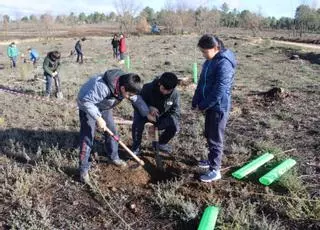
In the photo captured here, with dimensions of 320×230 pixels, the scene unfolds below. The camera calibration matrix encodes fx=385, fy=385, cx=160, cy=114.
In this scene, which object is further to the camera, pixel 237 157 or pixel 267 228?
pixel 237 157

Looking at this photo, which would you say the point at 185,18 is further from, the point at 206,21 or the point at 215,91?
the point at 215,91

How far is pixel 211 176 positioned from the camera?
442 cm

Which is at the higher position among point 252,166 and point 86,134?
point 86,134

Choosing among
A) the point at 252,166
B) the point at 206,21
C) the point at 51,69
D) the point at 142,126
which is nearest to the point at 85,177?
the point at 142,126

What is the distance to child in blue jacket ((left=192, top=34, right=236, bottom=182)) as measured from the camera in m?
3.98

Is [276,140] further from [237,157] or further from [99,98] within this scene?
[99,98]

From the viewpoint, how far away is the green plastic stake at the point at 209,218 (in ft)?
11.3

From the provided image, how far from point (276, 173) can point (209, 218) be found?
1208 millimetres

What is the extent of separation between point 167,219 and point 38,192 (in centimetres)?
152

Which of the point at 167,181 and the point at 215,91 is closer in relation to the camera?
the point at 215,91

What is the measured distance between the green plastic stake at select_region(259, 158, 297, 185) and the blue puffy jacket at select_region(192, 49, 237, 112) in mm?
876

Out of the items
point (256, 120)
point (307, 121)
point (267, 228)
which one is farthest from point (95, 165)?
point (307, 121)

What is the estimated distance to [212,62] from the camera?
160 inches

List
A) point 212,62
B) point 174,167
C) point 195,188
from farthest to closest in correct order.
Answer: point 174,167
point 195,188
point 212,62
